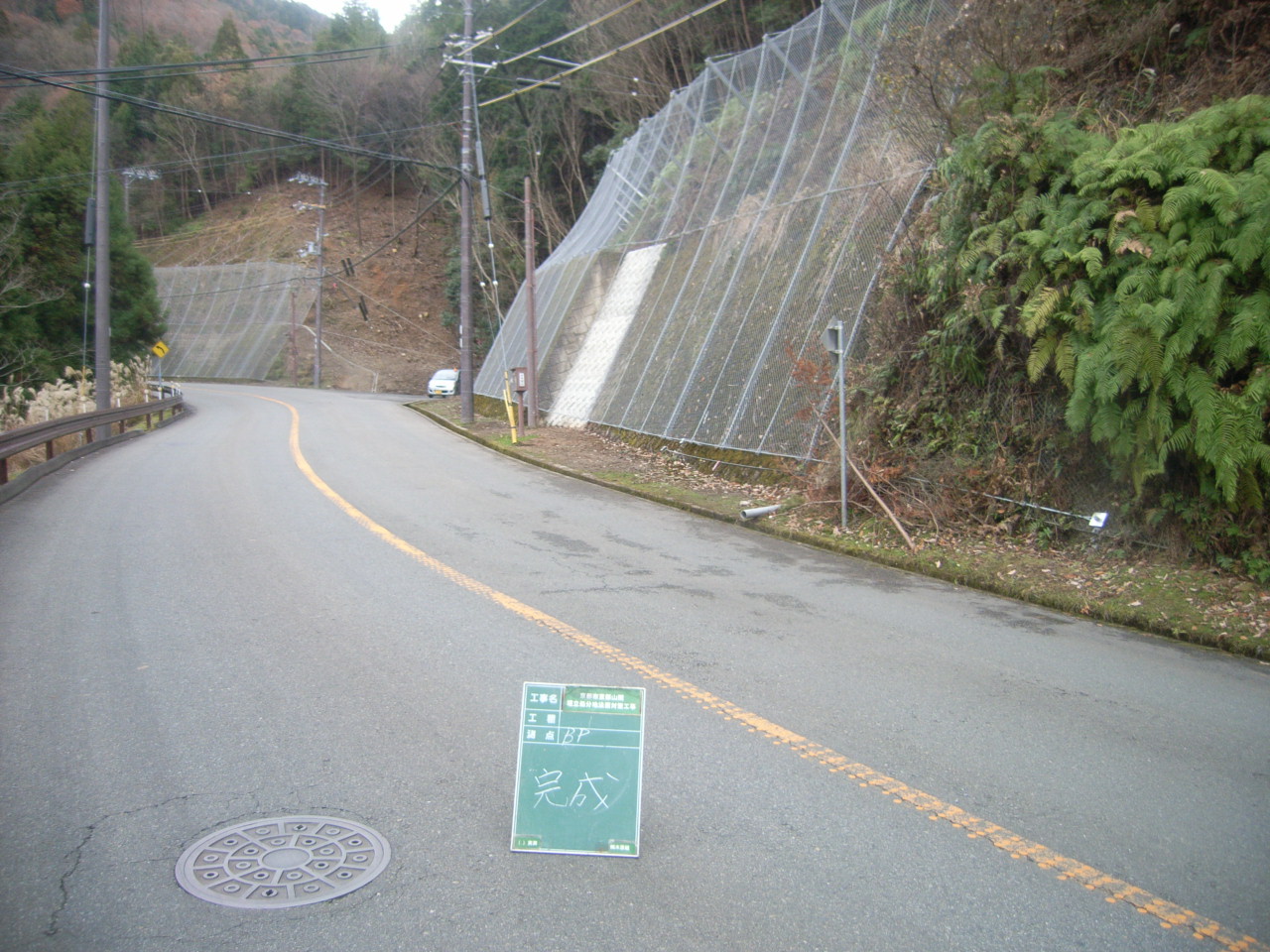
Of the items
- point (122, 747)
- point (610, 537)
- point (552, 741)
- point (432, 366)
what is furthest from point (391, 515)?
point (432, 366)

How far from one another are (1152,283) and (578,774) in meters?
7.68

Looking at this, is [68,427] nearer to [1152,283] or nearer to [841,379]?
[841,379]

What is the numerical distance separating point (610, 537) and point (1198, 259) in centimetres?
666

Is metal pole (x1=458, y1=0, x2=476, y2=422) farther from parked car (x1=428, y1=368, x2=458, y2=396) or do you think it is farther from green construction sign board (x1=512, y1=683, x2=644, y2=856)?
green construction sign board (x1=512, y1=683, x2=644, y2=856)

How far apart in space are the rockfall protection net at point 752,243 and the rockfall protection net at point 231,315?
35726mm

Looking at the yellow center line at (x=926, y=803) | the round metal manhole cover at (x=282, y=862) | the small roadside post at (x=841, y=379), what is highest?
the small roadside post at (x=841, y=379)

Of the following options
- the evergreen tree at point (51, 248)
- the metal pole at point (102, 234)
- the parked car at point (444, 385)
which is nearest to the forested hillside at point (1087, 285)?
the metal pole at point (102, 234)

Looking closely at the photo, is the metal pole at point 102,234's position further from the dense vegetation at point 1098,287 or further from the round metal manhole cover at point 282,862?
the round metal manhole cover at point 282,862

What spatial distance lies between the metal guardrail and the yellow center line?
379 inches

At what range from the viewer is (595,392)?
21172 mm

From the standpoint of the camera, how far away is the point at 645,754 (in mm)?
4633

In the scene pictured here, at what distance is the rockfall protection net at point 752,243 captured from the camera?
13.7 m

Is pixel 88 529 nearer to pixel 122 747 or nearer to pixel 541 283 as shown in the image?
pixel 122 747

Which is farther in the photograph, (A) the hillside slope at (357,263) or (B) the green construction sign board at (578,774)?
(A) the hillside slope at (357,263)
